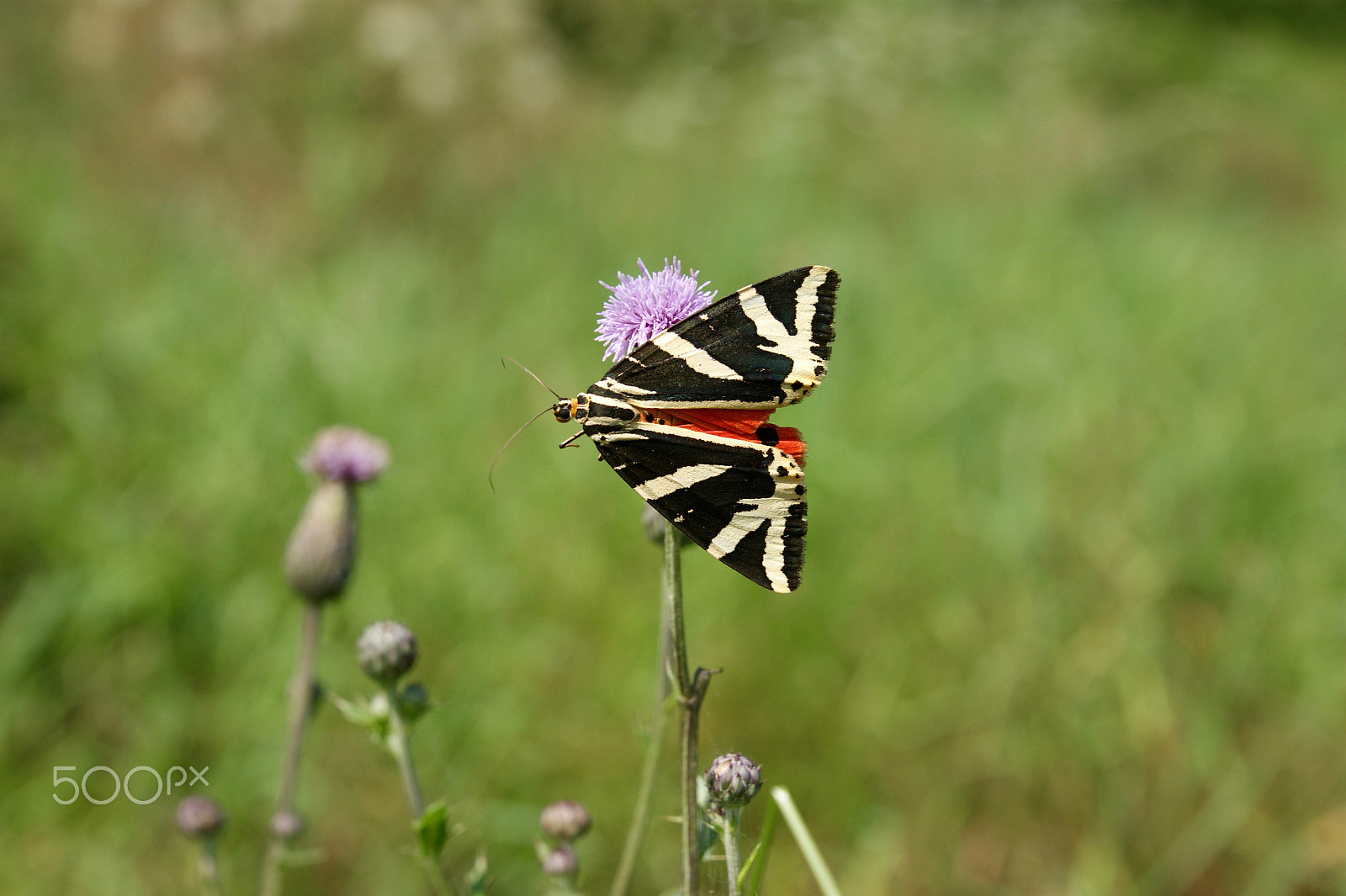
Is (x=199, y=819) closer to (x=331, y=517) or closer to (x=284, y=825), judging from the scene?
(x=284, y=825)

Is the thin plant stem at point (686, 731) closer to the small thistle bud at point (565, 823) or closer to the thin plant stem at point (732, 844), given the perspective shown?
the thin plant stem at point (732, 844)

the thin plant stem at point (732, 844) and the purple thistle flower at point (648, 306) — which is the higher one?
the purple thistle flower at point (648, 306)

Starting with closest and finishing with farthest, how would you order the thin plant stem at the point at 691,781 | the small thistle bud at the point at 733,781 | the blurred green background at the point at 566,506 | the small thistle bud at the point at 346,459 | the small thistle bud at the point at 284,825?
the thin plant stem at the point at 691,781, the small thistle bud at the point at 733,781, the small thistle bud at the point at 284,825, the small thistle bud at the point at 346,459, the blurred green background at the point at 566,506

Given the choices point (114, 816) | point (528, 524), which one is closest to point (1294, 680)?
point (528, 524)

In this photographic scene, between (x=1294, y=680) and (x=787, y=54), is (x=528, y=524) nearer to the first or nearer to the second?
(x=1294, y=680)

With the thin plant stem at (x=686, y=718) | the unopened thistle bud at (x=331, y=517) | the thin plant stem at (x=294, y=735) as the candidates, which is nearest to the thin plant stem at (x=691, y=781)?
the thin plant stem at (x=686, y=718)

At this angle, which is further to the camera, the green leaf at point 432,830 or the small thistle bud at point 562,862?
the small thistle bud at point 562,862

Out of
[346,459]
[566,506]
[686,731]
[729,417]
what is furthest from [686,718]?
[566,506]
